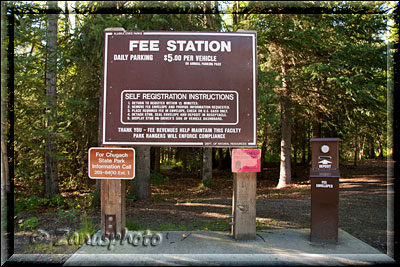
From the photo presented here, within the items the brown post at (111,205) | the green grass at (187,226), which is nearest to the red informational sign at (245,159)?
the green grass at (187,226)

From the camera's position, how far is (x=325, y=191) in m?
4.64

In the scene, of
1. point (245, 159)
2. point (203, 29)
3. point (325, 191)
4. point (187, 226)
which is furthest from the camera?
point (203, 29)

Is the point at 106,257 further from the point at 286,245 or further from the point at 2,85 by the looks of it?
the point at 2,85

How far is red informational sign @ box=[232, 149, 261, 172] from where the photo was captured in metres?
4.77

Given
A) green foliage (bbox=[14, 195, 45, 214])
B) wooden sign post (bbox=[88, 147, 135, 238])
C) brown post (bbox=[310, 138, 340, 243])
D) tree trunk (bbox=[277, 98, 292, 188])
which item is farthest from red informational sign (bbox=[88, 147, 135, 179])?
tree trunk (bbox=[277, 98, 292, 188])

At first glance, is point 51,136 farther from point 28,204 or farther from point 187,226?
point 187,226

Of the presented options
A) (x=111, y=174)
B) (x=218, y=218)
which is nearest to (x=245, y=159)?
(x=111, y=174)

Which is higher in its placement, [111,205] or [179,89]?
[179,89]

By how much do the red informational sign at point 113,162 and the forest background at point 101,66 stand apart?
313 cm

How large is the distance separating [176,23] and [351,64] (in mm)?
6597

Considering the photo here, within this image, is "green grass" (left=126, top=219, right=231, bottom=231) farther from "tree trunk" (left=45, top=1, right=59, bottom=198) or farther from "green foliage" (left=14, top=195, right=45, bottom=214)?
"tree trunk" (left=45, top=1, right=59, bottom=198)

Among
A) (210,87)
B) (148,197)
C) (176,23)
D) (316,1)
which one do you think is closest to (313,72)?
(316,1)

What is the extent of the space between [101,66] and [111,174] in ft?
17.4

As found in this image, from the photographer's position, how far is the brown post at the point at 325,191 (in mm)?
4616
